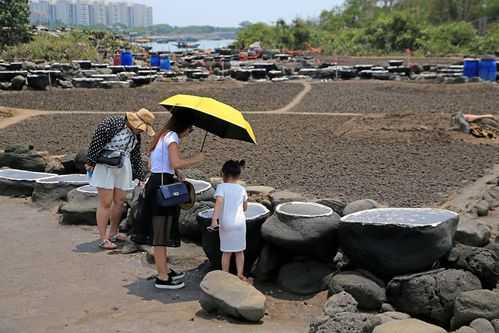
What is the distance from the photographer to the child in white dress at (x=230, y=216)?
20.0ft

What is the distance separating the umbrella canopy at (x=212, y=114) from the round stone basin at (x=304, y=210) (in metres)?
0.72

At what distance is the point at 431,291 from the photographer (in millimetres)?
5539

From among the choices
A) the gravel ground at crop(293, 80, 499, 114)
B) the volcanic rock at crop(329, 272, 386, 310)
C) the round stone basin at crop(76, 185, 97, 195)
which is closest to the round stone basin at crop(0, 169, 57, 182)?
the round stone basin at crop(76, 185, 97, 195)

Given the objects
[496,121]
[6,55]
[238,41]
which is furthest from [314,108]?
[238,41]

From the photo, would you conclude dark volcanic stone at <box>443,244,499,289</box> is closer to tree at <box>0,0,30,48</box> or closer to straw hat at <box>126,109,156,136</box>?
straw hat at <box>126,109,156,136</box>

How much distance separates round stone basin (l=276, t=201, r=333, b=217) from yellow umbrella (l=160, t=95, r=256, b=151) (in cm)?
72

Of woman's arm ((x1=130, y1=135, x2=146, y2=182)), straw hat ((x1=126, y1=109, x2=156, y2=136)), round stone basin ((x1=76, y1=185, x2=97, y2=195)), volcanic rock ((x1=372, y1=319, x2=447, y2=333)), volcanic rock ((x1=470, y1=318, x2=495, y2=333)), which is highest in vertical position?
straw hat ((x1=126, y1=109, x2=156, y2=136))

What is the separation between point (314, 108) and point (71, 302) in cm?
1455

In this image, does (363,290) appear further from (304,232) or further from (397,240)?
(304,232)

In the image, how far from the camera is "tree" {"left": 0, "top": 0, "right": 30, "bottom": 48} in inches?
1497

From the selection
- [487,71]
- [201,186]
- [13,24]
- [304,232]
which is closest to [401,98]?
[487,71]

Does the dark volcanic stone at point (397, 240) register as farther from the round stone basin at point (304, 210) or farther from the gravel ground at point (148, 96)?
the gravel ground at point (148, 96)

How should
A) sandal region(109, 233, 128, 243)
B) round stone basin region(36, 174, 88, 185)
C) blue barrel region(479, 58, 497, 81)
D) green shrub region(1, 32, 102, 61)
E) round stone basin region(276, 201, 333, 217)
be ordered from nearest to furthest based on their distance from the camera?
round stone basin region(276, 201, 333, 217)
sandal region(109, 233, 128, 243)
round stone basin region(36, 174, 88, 185)
blue barrel region(479, 58, 497, 81)
green shrub region(1, 32, 102, 61)

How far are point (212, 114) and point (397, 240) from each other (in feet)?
6.00
